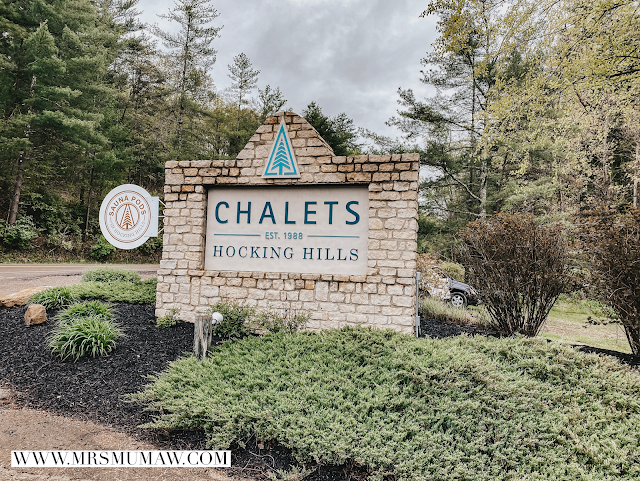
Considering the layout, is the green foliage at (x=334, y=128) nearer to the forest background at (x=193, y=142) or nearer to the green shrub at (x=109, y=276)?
the forest background at (x=193, y=142)

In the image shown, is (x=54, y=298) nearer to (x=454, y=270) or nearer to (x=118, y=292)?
(x=118, y=292)

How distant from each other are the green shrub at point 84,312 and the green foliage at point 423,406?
179cm

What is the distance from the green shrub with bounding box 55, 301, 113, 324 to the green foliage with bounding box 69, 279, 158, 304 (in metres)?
1.03

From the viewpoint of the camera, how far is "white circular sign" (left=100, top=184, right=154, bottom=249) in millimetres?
5680

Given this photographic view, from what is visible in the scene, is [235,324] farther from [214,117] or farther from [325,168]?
[214,117]

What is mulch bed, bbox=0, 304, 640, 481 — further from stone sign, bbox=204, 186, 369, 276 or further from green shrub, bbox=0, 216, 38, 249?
green shrub, bbox=0, 216, 38, 249

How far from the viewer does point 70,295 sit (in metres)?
6.22

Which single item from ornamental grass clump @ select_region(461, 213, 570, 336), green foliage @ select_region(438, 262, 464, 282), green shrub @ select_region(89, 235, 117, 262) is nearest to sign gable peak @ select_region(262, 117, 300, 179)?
ornamental grass clump @ select_region(461, 213, 570, 336)

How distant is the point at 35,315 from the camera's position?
5.37m

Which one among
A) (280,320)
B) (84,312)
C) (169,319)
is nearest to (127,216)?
(84,312)

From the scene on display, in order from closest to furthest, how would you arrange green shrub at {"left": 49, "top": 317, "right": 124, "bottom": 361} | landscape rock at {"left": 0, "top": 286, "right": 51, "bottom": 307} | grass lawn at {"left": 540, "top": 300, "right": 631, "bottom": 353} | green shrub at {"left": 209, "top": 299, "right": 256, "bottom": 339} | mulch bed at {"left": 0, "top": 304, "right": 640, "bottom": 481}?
mulch bed at {"left": 0, "top": 304, "right": 640, "bottom": 481}
green shrub at {"left": 49, "top": 317, "right": 124, "bottom": 361}
green shrub at {"left": 209, "top": 299, "right": 256, "bottom": 339}
landscape rock at {"left": 0, "top": 286, "right": 51, "bottom": 307}
grass lawn at {"left": 540, "top": 300, "right": 631, "bottom": 353}

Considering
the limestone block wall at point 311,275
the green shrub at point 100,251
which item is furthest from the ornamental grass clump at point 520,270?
the green shrub at point 100,251

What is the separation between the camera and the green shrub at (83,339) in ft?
14.6

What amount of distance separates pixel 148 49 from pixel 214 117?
7.26 meters
